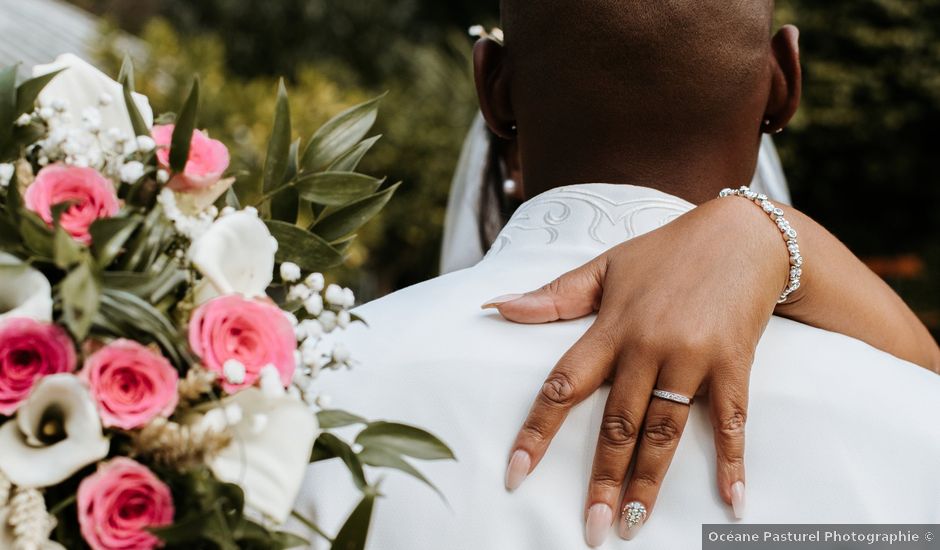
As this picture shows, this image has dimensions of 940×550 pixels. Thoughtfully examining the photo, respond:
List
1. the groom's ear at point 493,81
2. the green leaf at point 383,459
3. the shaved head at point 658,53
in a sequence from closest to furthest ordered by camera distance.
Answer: the green leaf at point 383,459 → the shaved head at point 658,53 → the groom's ear at point 493,81

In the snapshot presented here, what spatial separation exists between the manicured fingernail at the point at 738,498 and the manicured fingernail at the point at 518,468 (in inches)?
11.7

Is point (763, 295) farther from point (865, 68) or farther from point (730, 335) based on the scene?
point (865, 68)

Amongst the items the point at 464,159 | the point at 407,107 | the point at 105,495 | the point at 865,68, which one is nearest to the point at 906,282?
the point at 865,68

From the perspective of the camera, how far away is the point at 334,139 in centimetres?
154

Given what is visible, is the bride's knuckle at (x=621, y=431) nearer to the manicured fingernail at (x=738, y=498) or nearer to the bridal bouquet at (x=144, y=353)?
the manicured fingernail at (x=738, y=498)

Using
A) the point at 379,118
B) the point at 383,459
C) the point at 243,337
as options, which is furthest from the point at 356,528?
the point at 379,118

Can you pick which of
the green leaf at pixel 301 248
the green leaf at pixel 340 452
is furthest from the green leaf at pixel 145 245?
the green leaf at pixel 340 452

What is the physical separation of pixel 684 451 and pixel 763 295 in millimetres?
279

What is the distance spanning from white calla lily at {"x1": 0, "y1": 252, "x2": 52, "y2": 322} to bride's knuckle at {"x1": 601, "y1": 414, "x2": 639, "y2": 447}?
0.80 metres

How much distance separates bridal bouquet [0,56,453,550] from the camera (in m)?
1.12

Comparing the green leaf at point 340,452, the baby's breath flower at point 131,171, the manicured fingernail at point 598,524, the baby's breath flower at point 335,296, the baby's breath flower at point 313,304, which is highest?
the baby's breath flower at point 131,171

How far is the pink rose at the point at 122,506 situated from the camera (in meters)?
1.13

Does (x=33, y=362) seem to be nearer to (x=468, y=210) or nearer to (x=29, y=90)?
(x=29, y=90)

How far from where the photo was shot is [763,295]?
1606 millimetres
